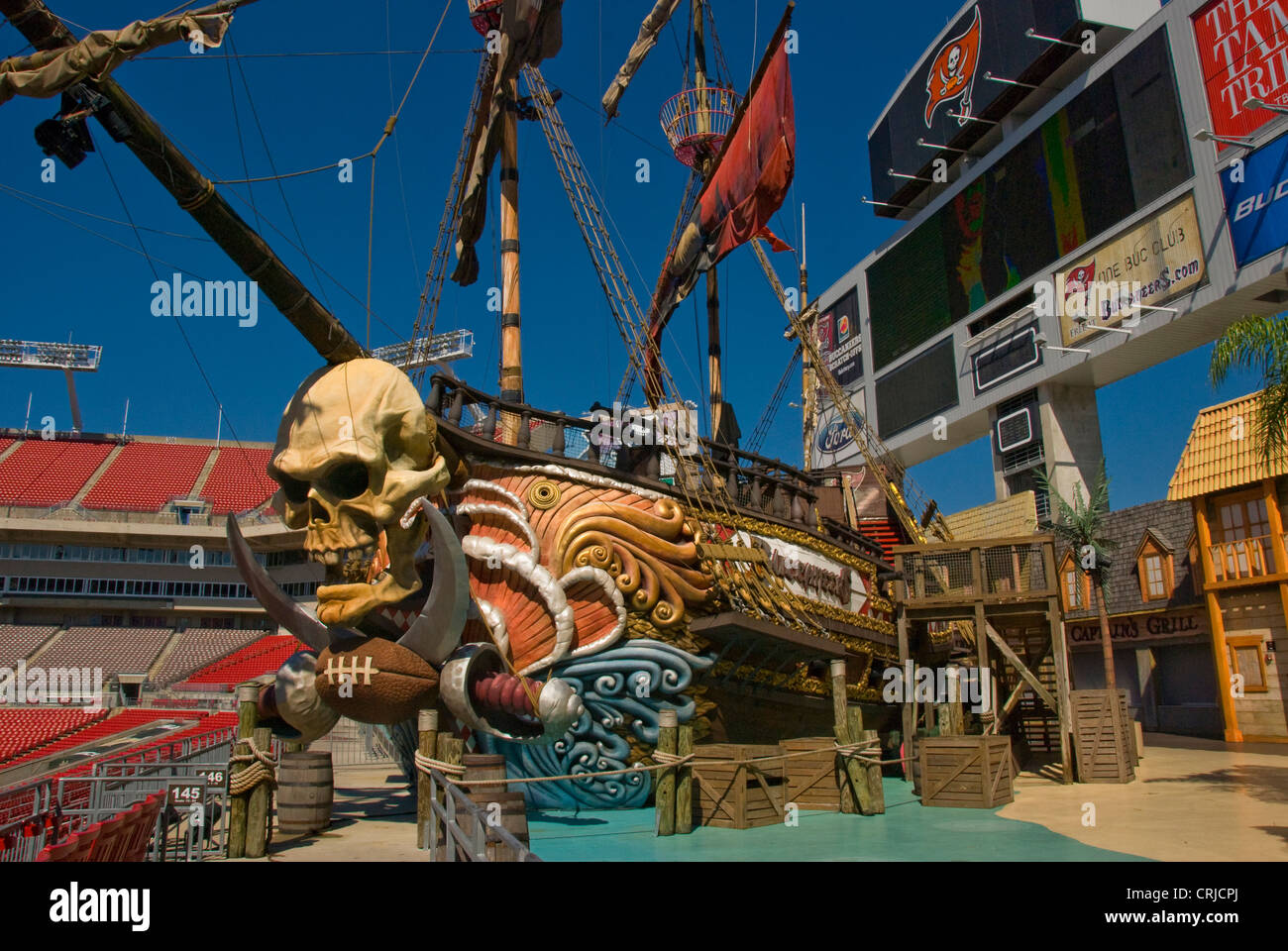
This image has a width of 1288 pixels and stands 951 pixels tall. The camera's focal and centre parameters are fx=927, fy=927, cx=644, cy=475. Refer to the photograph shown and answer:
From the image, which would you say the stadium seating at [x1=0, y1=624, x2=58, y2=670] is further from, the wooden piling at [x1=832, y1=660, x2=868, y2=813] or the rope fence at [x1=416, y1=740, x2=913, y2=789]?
the wooden piling at [x1=832, y1=660, x2=868, y2=813]

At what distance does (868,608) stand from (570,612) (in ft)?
23.1

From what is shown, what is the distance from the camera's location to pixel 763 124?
62.7 ft

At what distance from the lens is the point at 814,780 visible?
1189cm

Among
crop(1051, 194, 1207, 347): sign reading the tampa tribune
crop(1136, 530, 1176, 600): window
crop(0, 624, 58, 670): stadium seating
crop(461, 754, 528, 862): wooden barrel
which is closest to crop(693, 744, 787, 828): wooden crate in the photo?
crop(461, 754, 528, 862): wooden barrel

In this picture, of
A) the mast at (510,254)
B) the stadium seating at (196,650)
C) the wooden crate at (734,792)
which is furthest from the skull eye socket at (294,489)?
the stadium seating at (196,650)

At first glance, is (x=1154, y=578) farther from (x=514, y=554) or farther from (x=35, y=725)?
(x=35, y=725)

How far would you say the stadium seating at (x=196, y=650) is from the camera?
3003 centimetres

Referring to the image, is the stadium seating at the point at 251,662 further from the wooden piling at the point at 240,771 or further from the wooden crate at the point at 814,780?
the wooden crate at the point at 814,780

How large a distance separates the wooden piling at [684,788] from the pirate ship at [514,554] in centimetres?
59

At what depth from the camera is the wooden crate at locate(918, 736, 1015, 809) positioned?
11438 mm

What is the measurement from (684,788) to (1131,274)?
26046 mm

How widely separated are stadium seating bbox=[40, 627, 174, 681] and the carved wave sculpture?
2405 centimetres

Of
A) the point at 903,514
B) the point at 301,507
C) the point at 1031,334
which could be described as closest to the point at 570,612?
the point at 301,507
